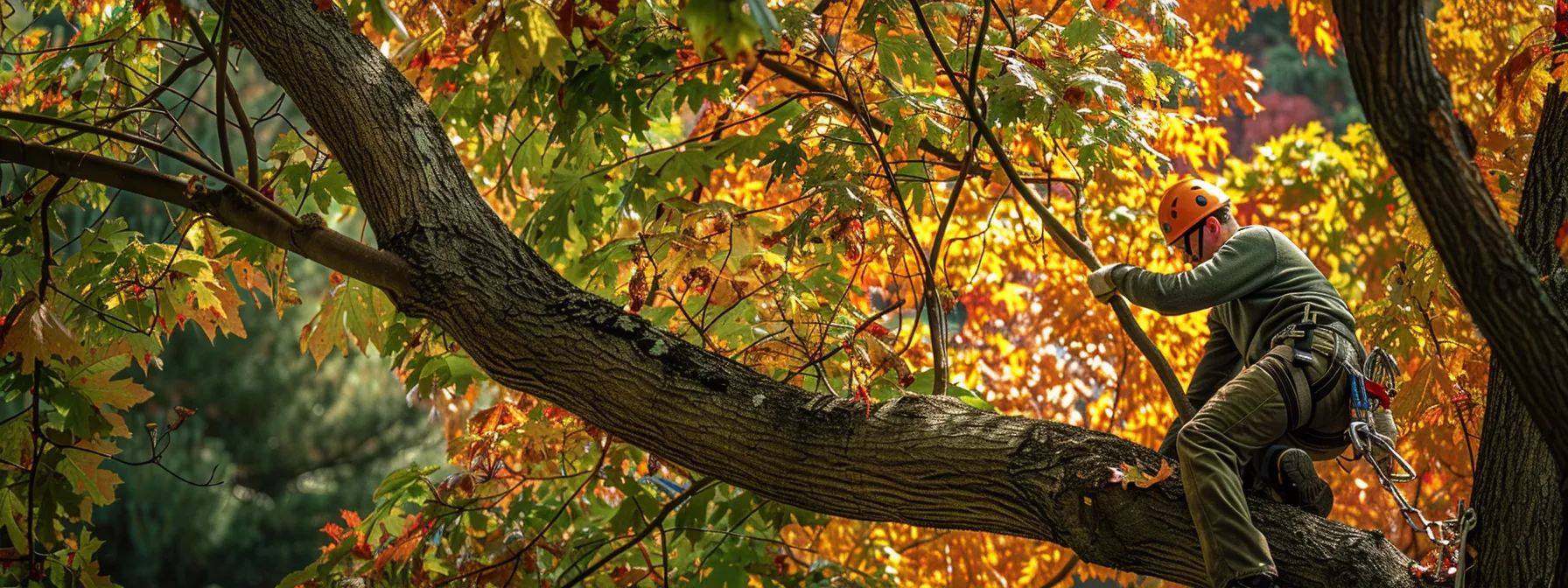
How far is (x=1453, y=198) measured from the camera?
1908 mm

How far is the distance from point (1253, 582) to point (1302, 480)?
37cm

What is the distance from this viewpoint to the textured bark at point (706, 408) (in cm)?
257

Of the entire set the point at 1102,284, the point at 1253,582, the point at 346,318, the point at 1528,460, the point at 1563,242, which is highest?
the point at 346,318

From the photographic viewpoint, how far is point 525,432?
3990 mm

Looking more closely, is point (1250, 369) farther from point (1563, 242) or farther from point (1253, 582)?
point (1563, 242)

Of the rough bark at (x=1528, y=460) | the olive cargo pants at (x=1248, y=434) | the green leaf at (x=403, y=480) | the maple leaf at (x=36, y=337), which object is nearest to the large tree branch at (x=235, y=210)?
the maple leaf at (x=36, y=337)

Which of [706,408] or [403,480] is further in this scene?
[403,480]

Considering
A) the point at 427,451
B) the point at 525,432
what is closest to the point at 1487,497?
the point at 525,432

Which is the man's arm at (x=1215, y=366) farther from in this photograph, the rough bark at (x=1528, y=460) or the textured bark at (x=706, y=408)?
the rough bark at (x=1528, y=460)

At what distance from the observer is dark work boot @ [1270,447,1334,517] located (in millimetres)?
2680

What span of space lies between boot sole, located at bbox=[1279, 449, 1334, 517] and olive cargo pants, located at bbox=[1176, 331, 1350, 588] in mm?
55

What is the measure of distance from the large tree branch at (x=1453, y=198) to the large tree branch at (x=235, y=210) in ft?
6.77

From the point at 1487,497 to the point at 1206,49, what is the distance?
13.7 feet

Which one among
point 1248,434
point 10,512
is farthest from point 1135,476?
point 10,512
